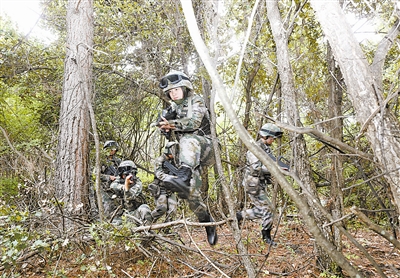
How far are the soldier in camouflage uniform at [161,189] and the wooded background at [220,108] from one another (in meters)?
0.32

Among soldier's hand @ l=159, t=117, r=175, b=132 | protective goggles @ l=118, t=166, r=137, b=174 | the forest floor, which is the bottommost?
the forest floor

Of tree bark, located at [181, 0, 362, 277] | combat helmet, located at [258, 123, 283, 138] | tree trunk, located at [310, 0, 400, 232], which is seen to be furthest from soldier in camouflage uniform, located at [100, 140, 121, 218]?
tree bark, located at [181, 0, 362, 277]

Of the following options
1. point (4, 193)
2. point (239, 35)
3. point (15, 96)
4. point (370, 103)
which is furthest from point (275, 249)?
point (15, 96)

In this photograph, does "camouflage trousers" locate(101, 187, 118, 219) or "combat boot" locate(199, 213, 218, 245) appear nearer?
"combat boot" locate(199, 213, 218, 245)

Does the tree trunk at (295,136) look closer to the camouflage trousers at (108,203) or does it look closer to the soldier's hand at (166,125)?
the soldier's hand at (166,125)

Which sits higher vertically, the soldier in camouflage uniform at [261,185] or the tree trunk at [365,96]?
the tree trunk at [365,96]

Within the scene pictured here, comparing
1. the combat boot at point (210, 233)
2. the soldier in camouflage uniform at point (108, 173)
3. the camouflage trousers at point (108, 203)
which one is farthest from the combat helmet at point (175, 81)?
the camouflage trousers at point (108, 203)

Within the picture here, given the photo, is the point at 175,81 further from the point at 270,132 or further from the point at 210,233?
the point at 210,233

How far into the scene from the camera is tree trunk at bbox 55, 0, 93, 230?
418 cm

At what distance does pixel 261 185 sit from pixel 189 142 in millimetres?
1780

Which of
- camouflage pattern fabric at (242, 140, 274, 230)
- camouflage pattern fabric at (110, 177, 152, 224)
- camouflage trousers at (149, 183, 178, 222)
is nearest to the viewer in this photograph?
camouflage pattern fabric at (242, 140, 274, 230)

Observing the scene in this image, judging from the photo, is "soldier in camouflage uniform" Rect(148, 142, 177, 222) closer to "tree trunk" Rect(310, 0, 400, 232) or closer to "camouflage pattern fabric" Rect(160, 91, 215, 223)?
"camouflage pattern fabric" Rect(160, 91, 215, 223)

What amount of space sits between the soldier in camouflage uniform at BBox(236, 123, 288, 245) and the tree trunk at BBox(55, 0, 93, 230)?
7.80ft

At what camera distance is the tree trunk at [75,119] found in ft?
13.7
